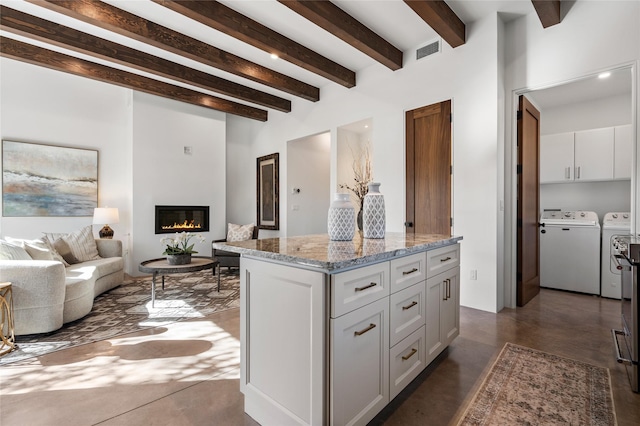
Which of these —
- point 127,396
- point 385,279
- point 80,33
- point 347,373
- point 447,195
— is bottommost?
point 127,396

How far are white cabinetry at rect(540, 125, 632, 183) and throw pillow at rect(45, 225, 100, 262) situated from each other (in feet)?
21.6

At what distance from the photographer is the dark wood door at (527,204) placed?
3.48 m

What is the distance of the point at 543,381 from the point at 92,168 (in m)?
6.41

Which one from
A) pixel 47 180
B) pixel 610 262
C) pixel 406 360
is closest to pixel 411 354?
pixel 406 360

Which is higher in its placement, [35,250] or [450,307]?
[35,250]

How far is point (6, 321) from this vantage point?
2586 mm

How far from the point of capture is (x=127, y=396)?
1.83m

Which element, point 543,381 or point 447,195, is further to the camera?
point 447,195

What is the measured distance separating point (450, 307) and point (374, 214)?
0.96 meters

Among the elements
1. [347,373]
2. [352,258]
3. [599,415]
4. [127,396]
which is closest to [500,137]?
[599,415]

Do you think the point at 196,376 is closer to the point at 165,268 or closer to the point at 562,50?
the point at 165,268

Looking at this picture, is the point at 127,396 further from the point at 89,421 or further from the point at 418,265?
the point at 418,265

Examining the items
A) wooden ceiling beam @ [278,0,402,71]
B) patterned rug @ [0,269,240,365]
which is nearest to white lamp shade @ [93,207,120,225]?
patterned rug @ [0,269,240,365]

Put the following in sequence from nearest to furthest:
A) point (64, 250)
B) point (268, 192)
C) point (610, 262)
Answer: point (610, 262)
point (64, 250)
point (268, 192)
